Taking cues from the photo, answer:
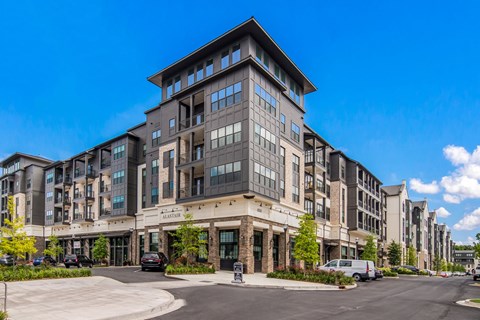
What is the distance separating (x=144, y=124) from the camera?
164ft

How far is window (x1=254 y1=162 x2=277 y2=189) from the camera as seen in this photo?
34375 millimetres

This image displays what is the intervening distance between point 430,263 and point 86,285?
107659 millimetres

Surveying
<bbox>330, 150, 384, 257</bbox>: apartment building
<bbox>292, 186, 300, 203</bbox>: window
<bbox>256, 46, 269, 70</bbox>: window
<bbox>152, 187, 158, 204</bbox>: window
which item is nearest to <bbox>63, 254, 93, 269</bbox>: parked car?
<bbox>152, 187, 158, 204</bbox>: window

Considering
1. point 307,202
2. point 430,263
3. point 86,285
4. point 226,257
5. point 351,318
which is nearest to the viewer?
point 351,318

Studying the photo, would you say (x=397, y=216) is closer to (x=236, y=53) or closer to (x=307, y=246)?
(x=307, y=246)

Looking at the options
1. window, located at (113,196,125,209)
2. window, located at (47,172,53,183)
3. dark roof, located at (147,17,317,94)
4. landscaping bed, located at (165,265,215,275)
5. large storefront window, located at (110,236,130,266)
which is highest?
dark roof, located at (147,17,317,94)

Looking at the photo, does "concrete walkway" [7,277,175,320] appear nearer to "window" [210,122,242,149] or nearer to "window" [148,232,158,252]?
"window" [210,122,242,149]

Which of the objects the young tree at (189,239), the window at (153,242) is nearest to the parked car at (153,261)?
the young tree at (189,239)

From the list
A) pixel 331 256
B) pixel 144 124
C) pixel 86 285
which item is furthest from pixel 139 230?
pixel 86 285

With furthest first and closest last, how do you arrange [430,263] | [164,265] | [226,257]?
[430,263]
[226,257]
[164,265]

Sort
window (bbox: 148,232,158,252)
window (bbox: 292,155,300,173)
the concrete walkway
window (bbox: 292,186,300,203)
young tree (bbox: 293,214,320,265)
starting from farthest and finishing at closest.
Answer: window (bbox: 148,232,158,252) < window (bbox: 292,155,300,173) < window (bbox: 292,186,300,203) < young tree (bbox: 293,214,320,265) < the concrete walkway

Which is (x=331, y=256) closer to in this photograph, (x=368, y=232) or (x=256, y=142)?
(x=368, y=232)

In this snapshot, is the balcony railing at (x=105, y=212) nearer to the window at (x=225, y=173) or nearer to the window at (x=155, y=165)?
the window at (x=155, y=165)

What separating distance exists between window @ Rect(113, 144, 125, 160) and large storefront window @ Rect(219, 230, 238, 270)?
66.3ft
